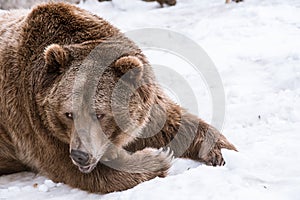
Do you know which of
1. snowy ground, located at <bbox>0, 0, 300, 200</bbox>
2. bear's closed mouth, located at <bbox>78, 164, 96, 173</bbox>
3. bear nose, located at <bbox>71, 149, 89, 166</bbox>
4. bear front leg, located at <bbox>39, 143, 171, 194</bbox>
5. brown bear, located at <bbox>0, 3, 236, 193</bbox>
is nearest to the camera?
snowy ground, located at <bbox>0, 0, 300, 200</bbox>

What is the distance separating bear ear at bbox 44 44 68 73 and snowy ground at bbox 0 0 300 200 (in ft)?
3.35

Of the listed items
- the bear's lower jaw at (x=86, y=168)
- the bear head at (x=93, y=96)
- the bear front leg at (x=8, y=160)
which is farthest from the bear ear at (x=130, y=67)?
the bear front leg at (x=8, y=160)

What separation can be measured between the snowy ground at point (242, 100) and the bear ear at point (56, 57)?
3.35 feet

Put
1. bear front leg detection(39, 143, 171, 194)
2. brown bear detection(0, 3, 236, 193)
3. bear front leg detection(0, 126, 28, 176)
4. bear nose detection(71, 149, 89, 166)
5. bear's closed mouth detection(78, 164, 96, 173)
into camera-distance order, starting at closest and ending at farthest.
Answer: bear nose detection(71, 149, 89, 166), bear's closed mouth detection(78, 164, 96, 173), brown bear detection(0, 3, 236, 193), bear front leg detection(39, 143, 171, 194), bear front leg detection(0, 126, 28, 176)

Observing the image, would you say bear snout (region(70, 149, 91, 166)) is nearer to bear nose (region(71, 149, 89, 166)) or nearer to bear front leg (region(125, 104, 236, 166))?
bear nose (region(71, 149, 89, 166))

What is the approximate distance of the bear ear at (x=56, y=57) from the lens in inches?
154

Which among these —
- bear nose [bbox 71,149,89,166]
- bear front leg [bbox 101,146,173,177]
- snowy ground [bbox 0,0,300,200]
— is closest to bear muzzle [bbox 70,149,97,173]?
bear nose [bbox 71,149,89,166]

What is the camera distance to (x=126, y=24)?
907 cm

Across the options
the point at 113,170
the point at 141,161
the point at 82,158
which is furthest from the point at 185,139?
the point at 82,158

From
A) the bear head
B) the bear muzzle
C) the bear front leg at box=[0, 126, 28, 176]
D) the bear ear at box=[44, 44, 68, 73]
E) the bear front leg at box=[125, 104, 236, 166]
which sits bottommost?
the bear front leg at box=[0, 126, 28, 176]

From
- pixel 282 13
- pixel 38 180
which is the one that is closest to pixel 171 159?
pixel 38 180

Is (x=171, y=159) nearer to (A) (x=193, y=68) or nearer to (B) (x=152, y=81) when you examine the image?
(B) (x=152, y=81)

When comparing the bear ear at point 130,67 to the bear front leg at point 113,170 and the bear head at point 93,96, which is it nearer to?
the bear head at point 93,96

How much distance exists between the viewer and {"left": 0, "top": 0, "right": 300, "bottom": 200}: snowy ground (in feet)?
11.2
